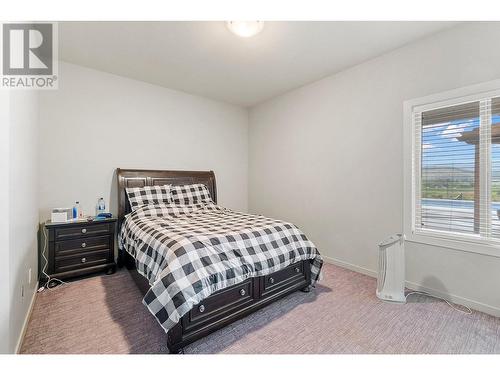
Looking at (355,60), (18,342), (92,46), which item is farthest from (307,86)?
(18,342)

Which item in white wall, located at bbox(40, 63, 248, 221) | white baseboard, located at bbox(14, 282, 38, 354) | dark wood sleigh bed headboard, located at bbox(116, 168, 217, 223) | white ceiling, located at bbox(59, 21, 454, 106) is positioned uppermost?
white ceiling, located at bbox(59, 21, 454, 106)

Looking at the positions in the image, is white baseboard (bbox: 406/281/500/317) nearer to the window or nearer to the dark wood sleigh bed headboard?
the window

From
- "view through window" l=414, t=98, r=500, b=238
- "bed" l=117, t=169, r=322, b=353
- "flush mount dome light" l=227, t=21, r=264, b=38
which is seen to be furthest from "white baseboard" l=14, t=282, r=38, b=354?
"view through window" l=414, t=98, r=500, b=238

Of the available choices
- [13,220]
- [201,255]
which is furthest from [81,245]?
[201,255]

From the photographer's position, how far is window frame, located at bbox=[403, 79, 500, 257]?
1983 millimetres

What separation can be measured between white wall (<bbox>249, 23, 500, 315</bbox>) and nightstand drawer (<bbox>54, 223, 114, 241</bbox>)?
Answer: 259 centimetres

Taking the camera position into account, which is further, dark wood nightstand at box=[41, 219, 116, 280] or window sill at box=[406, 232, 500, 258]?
dark wood nightstand at box=[41, 219, 116, 280]

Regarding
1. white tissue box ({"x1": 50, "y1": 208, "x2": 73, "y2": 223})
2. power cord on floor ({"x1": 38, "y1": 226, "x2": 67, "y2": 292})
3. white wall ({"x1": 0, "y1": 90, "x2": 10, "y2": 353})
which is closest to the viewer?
white wall ({"x1": 0, "y1": 90, "x2": 10, "y2": 353})

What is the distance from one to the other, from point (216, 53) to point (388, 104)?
2093mm

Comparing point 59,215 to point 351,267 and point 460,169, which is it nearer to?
point 351,267

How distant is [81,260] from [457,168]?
416 centimetres

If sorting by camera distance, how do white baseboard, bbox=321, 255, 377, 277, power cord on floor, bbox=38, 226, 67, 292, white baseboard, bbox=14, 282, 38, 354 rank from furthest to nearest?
white baseboard, bbox=321, 255, 377, 277
power cord on floor, bbox=38, 226, 67, 292
white baseboard, bbox=14, 282, 38, 354
